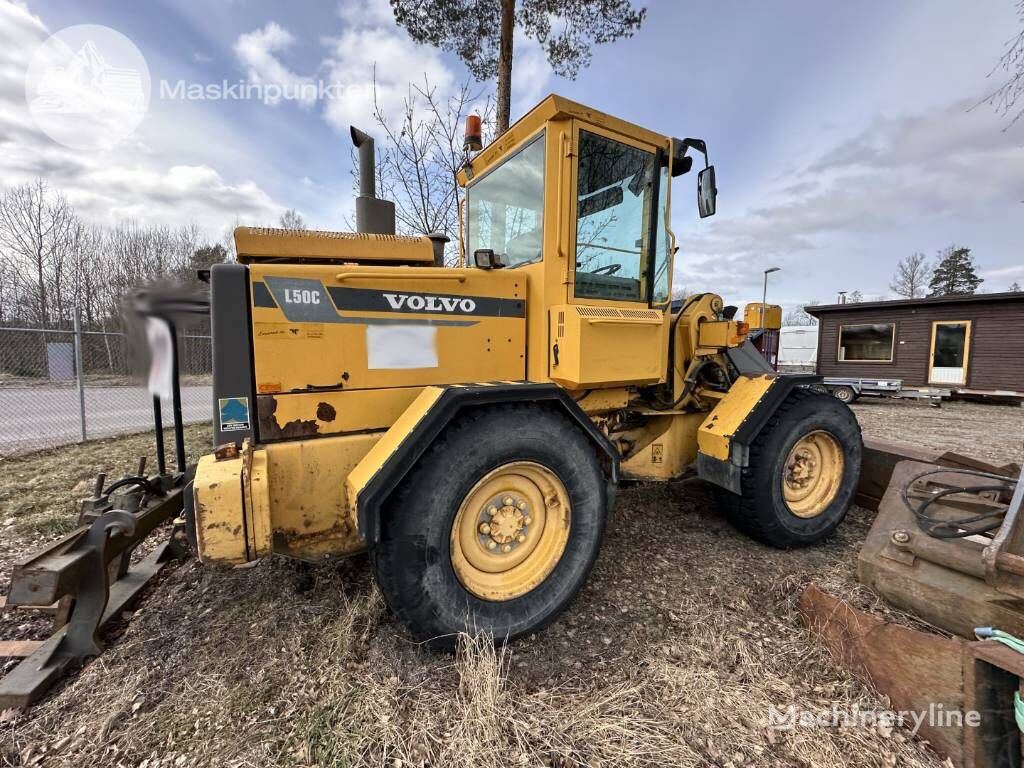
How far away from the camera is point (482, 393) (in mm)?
2262

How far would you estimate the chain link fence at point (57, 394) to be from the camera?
6.76m

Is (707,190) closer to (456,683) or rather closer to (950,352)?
(456,683)

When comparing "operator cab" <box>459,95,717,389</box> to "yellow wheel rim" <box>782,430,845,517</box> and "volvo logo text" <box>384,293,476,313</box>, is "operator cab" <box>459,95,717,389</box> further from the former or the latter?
"yellow wheel rim" <box>782,430,845,517</box>

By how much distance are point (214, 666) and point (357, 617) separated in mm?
650

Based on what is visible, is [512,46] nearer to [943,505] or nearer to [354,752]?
[943,505]

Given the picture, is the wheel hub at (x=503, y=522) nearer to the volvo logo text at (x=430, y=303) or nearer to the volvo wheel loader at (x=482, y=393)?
the volvo wheel loader at (x=482, y=393)

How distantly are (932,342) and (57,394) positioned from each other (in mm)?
20902

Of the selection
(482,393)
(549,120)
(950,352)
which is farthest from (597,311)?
(950,352)

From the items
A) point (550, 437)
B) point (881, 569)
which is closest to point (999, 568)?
point (881, 569)

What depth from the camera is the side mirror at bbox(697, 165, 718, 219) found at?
3131mm

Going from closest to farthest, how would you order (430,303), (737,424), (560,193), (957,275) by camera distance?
(430,303) → (560,193) → (737,424) → (957,275)

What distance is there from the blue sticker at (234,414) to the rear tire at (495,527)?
2.60ft

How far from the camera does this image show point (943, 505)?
9.21 feet

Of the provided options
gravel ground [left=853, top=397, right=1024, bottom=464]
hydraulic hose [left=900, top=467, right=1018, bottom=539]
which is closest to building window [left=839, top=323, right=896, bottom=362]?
gravel ground [left=853, top=397, right=1024, bottom=464]
